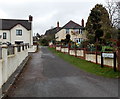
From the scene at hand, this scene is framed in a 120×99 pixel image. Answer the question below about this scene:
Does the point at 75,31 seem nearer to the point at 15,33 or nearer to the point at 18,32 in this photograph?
the point at 18,32

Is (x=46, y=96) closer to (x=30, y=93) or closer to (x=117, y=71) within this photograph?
(x=30, y=93)

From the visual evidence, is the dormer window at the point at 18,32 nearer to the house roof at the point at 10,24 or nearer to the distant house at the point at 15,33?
the distant house at the point at 15,33

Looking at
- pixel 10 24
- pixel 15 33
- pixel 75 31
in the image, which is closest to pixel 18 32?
pixel 15 33

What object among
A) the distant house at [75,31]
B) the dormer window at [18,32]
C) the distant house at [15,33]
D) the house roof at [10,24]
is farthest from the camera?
the distant house at [75,31]

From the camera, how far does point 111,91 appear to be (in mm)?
7875

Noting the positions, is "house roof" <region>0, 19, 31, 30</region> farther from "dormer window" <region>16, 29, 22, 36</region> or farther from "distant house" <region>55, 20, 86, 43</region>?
"distant house" <region>55, 20, 86, 43</region>

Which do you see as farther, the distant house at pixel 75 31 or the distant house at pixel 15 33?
the distant house at pixel 75 31

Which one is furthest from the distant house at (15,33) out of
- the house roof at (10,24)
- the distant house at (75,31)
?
the distant house at (75,31)

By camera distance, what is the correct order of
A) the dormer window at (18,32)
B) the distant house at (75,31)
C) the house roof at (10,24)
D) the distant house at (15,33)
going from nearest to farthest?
1. the distant house at (15,33)
2. the dormer window at (18,32)
3. the house roof at (10,24)
4. the distant house at (75,31)

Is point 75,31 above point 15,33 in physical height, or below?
above

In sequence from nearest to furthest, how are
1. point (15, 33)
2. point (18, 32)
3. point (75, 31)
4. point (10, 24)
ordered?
1. point (15, 33)
2. point (18, 32)
3. point (10, 24)
4. point (75, 31)

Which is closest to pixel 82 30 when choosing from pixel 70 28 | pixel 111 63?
pixel 70 28

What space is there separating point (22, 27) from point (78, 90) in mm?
43511

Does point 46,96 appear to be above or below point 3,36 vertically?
below
